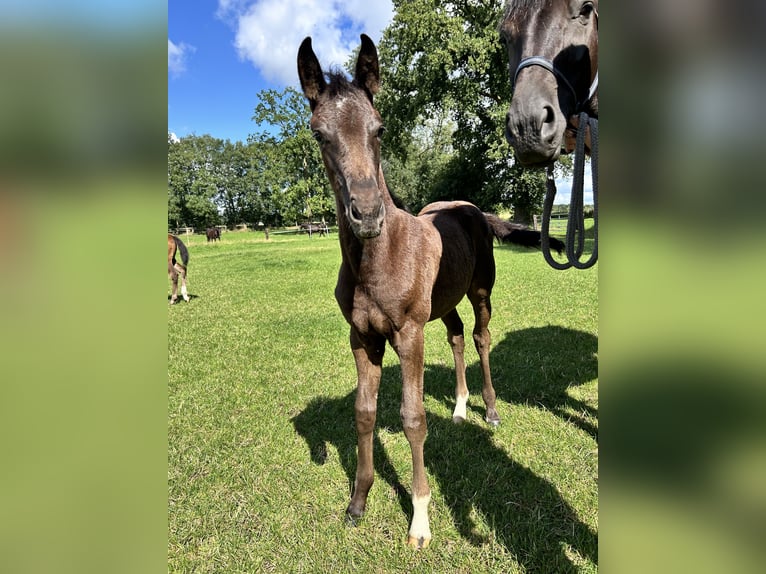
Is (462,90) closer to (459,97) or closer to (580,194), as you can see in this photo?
(459,97)

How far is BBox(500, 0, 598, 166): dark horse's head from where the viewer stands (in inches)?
70.1

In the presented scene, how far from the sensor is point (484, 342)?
384 centimetres

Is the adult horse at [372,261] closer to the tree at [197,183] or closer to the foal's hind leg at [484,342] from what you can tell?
the foal's hind leg at [484,342]

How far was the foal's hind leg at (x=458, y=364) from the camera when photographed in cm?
372

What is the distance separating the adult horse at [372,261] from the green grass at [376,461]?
260 mm

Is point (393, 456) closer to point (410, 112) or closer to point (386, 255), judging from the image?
point (386, 255)

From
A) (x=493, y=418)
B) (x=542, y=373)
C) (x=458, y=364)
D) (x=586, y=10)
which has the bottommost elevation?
(x=493, y=418)

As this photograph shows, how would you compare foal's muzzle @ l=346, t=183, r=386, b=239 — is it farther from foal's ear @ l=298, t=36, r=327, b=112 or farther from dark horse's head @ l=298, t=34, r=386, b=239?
foal's ear @ l=298, t=36, r=327, b=112

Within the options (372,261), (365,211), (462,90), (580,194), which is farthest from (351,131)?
(462,90)

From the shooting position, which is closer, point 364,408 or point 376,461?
point 364,408

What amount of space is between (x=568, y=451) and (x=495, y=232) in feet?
A: 7.00

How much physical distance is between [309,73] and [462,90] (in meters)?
18.9
